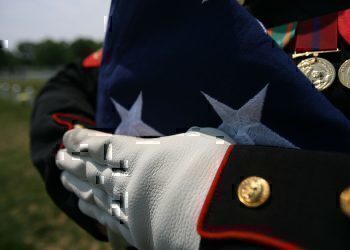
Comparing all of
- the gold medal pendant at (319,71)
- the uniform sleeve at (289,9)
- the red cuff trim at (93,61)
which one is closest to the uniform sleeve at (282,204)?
the gold medal pendant at (319,71)

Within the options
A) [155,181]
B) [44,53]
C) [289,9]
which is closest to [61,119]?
[155,181]

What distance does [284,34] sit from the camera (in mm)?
509

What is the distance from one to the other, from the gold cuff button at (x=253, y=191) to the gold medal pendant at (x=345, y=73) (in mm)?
213

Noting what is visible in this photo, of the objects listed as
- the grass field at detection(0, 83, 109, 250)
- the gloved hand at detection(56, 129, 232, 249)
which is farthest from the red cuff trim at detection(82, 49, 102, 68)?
the grass field at detection(0, 83, 109, 250)

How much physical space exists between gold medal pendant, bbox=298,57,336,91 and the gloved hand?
15cm

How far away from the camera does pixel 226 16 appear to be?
46 cm

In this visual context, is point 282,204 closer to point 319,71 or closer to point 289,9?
point 319,71

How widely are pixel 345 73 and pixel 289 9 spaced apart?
6.4 inches

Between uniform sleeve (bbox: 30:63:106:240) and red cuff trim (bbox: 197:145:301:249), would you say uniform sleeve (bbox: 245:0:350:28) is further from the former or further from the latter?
uniform sleeve (bbox: 30:63:106:240)

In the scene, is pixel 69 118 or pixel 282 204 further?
pixel 69 118

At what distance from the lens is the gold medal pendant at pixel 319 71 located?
436 mm

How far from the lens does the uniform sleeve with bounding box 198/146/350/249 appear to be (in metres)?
0.27

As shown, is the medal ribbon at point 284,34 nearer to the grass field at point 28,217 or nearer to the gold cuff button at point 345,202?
the gold cuff button at point 345,202

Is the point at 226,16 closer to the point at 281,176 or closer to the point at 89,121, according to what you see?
the point at 281,176
